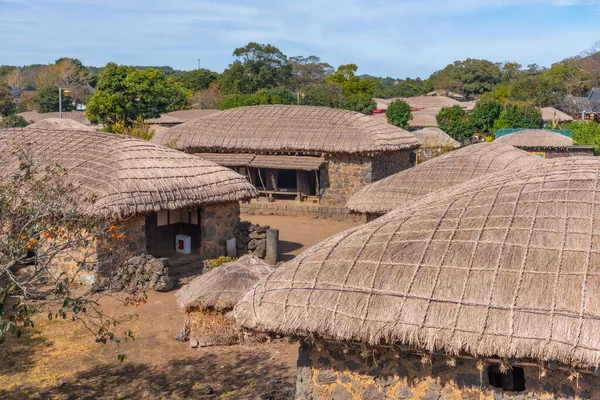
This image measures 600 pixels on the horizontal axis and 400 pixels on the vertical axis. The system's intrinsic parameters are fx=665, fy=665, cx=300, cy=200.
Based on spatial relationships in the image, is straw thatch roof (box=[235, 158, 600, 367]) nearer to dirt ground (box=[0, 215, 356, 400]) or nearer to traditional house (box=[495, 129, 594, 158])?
dirt ground (box=[0, 215, 356, 400])

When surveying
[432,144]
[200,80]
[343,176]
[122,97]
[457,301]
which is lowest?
[457,301]

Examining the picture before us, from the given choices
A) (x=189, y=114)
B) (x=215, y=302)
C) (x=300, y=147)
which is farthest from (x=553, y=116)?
(x=215, y=302)

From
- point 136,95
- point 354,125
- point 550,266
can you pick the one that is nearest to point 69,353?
point 550,266

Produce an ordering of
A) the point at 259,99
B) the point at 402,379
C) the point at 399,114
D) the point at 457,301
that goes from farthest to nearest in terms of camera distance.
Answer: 1. the point at 399,114
2. the point at 259,99
3. the point at 402,379
4. the point at 457,301

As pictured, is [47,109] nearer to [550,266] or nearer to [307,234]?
[307,234]

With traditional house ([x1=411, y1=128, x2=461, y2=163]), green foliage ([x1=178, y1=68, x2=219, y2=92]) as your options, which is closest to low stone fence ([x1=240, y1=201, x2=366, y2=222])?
traditional house ([x1=411, y1=128, x2=461, y2=163])

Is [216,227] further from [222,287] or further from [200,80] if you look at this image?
[200,80]

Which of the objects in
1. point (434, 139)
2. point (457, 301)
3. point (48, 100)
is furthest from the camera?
point (48, 100)
